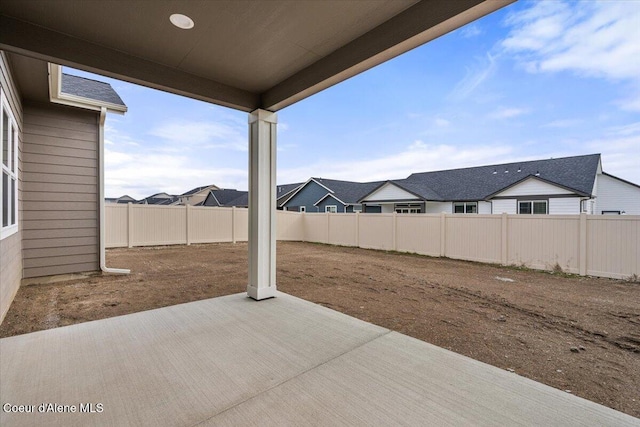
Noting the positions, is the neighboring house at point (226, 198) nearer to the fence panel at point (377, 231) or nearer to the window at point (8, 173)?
the fence panel at point (377, 231)

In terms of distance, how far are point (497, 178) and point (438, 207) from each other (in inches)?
125

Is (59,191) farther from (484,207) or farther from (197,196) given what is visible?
(197,196)

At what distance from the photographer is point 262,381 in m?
1.94

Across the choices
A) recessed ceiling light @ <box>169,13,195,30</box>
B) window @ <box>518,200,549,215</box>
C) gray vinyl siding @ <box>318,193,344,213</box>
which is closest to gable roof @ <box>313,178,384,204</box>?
gray vinyl siding @ <box>318,193,344,213</box>

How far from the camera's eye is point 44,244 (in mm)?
4969

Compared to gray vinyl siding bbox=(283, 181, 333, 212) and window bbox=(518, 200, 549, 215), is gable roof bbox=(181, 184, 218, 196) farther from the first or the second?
window bbox=(518, 200, 549, 215)

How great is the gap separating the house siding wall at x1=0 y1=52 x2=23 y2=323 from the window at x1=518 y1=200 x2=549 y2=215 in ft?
48.9

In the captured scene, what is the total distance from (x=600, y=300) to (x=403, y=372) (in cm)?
446

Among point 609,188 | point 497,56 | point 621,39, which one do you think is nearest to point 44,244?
point 621,39

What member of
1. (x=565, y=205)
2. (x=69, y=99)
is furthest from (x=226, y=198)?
(x=565, y=205)

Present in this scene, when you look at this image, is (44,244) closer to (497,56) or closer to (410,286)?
(410,286)

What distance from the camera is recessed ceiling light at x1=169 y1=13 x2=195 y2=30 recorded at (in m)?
2.12

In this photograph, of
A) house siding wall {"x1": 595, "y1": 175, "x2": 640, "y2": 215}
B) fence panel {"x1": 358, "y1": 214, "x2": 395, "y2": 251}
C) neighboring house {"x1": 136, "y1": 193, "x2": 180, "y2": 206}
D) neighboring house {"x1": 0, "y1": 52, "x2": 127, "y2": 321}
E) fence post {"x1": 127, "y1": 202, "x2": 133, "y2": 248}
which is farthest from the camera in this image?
neighboring house {"x1": 136, "y1": 193, "x2": 180, "y2": 206}

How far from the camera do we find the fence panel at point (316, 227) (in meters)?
12.4
